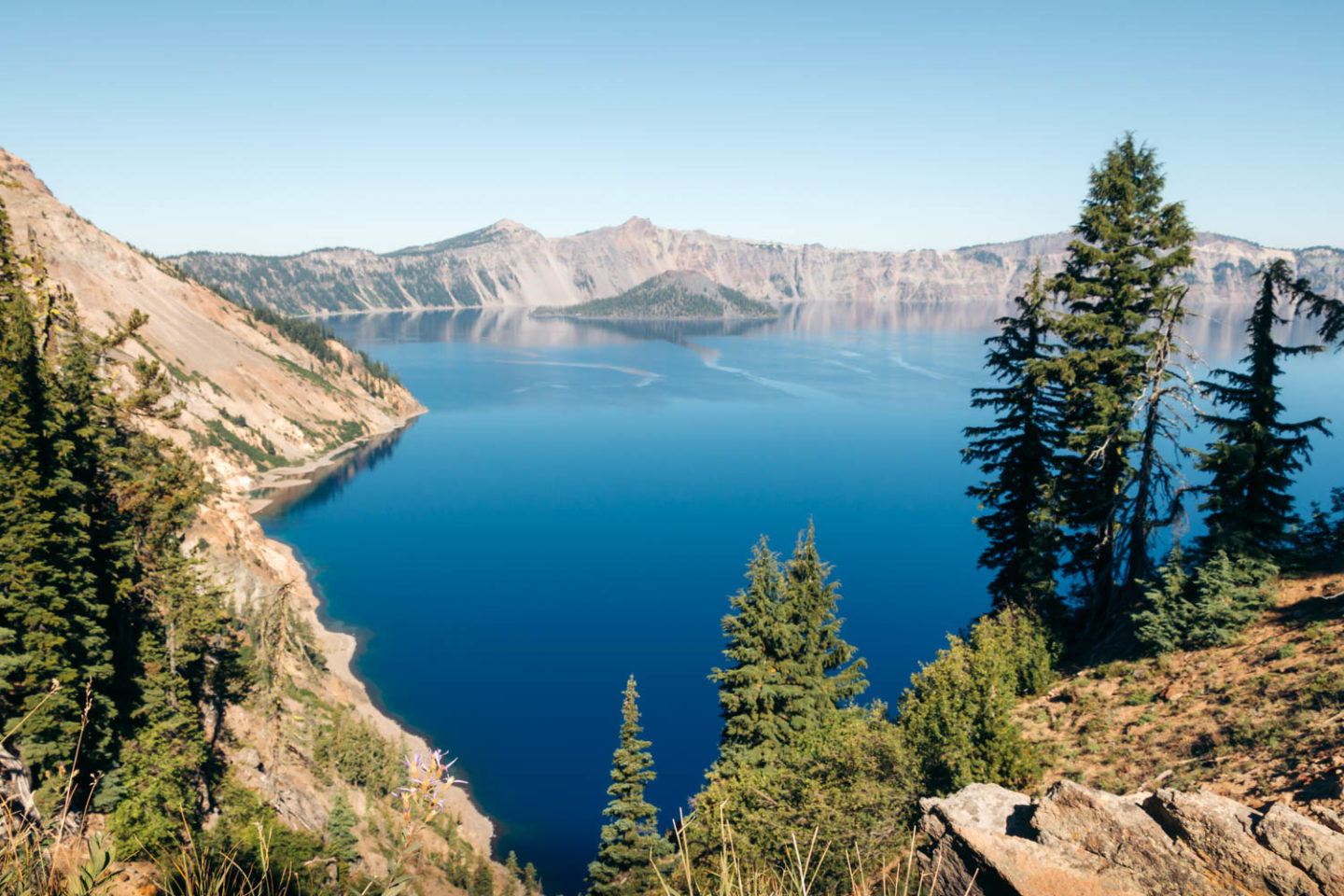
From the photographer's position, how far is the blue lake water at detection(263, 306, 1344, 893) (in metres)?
59.4

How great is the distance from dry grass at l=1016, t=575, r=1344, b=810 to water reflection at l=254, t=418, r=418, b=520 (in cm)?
11060

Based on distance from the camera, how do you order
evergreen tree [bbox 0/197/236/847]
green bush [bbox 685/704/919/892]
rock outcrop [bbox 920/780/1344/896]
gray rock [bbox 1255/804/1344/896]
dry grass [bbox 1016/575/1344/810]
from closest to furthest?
gray rock [bbox 1255/804/1344/896]
rock outcrop [bbox 920/780/1344/896]
dry grass [bbox 1016/575/1344/810]
green bush [bbox 685/704/919/892]
evergreen tree [bbox 0/197/236/847]

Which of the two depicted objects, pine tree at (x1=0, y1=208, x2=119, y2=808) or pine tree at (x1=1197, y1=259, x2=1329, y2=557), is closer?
pine tree at (x1=1197, y1=259, x2=1329, y2=557)

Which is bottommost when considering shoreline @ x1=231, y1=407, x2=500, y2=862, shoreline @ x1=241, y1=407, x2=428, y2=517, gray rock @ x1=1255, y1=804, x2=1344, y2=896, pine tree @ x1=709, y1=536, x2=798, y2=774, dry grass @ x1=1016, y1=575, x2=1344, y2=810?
shoreline @ x1=231, y1=407, x2=500, y2=862

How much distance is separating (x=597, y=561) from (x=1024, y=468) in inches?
2574

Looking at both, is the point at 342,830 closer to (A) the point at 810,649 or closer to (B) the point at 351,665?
(A) the point at 810,649

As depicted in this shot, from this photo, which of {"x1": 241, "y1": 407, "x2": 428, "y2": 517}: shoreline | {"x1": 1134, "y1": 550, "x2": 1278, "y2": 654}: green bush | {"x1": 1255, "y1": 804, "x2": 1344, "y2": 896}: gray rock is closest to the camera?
{"x1": 1255, "y1": 804, "x2": 1344, "y2": 896}: gray rock

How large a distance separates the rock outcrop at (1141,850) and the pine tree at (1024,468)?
742 inches

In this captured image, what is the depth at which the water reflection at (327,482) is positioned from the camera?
110 metres

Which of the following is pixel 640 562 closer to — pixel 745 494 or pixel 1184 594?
pixel 745 494

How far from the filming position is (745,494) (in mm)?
105125

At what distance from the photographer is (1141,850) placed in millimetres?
7375

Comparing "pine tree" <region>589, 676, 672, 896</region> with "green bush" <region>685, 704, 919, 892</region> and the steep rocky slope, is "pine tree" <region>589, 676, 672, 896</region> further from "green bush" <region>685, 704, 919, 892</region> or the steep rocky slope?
the steep rocky slope

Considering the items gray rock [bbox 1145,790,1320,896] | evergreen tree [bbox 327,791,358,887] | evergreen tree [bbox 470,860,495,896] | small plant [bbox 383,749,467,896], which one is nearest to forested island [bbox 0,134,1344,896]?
gray rock [bbox 1145,790,1320,896]
